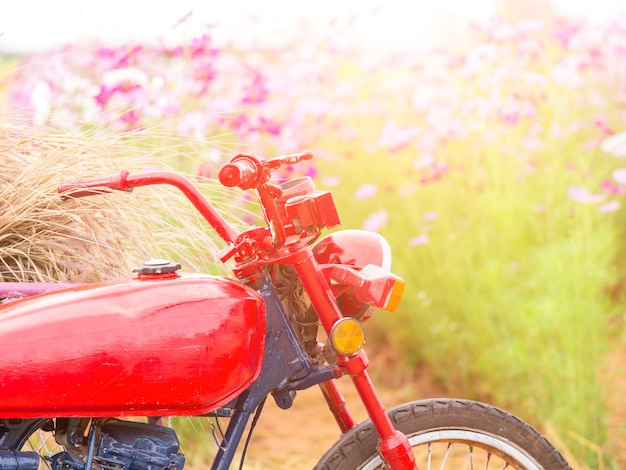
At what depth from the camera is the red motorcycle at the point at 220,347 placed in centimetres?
130

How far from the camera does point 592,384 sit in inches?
114

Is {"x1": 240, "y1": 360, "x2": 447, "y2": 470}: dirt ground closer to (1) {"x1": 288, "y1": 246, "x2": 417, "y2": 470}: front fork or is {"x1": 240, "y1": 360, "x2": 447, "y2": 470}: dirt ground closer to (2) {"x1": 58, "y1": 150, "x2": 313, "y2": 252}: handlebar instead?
(1) {"x1": 288, "y1": 246, "x2": 417, "y2": 470}: front fork

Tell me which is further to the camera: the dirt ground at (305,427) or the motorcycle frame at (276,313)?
the dirt ground at (305,427)

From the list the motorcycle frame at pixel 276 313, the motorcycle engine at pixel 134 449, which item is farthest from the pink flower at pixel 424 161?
the motorcycle engine at pixel 134 449

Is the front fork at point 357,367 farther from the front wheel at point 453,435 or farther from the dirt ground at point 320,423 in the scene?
the dirt ground at point 320,423

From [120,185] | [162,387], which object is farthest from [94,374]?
[120,185]

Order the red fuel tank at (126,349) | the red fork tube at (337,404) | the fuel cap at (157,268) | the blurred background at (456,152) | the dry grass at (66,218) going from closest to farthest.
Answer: the red fuel tank at (126,349)
the fuel cap at (157,268)
the red fork tube at (337,404)
the dry grass at (66,218)
the blurred background at (456,152)

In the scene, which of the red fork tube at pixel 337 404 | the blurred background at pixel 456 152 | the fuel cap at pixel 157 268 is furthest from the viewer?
the blurred background at pixel 456 152

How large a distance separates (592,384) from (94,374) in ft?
6.61

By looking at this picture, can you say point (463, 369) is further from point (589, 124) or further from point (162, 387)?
point (162, 387)

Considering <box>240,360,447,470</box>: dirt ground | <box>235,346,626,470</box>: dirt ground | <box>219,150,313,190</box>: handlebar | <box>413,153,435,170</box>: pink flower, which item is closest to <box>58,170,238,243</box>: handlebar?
<box>219,150,313,190</box>: handlebar

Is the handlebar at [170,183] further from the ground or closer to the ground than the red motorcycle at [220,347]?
further from the ground

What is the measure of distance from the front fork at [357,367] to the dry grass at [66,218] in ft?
1.76

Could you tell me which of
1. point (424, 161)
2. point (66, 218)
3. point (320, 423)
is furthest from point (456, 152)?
point (66, 218)
